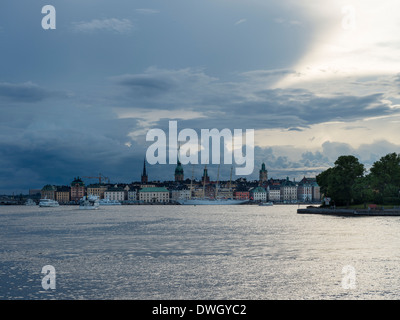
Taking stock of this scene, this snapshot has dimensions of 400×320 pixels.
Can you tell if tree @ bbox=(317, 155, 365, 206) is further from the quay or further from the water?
the water

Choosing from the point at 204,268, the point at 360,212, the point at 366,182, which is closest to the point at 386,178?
the point at 366,182

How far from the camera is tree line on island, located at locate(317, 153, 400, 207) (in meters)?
104

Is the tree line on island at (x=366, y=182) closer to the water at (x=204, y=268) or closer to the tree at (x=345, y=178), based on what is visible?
the tree at (x=345, y=178)

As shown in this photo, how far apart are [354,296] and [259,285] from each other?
4946 mm

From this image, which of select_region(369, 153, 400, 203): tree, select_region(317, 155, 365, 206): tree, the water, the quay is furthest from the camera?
select_region(317, 155, 365, 206): tree

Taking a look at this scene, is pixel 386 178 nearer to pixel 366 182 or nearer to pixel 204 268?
pixel 366 182

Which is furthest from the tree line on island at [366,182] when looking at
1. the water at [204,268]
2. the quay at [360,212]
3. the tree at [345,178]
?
the water at [204,268]

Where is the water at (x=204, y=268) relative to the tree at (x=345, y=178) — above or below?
below

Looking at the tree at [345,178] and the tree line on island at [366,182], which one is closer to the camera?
the tree line on island at [366,182]

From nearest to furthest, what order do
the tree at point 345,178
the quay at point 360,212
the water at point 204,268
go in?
the water at point 204,268 → the quay at point 360,212 → the tree at point 345,178

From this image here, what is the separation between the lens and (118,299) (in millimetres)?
23062

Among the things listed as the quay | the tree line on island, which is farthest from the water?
the tree line on island

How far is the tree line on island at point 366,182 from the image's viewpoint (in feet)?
340
